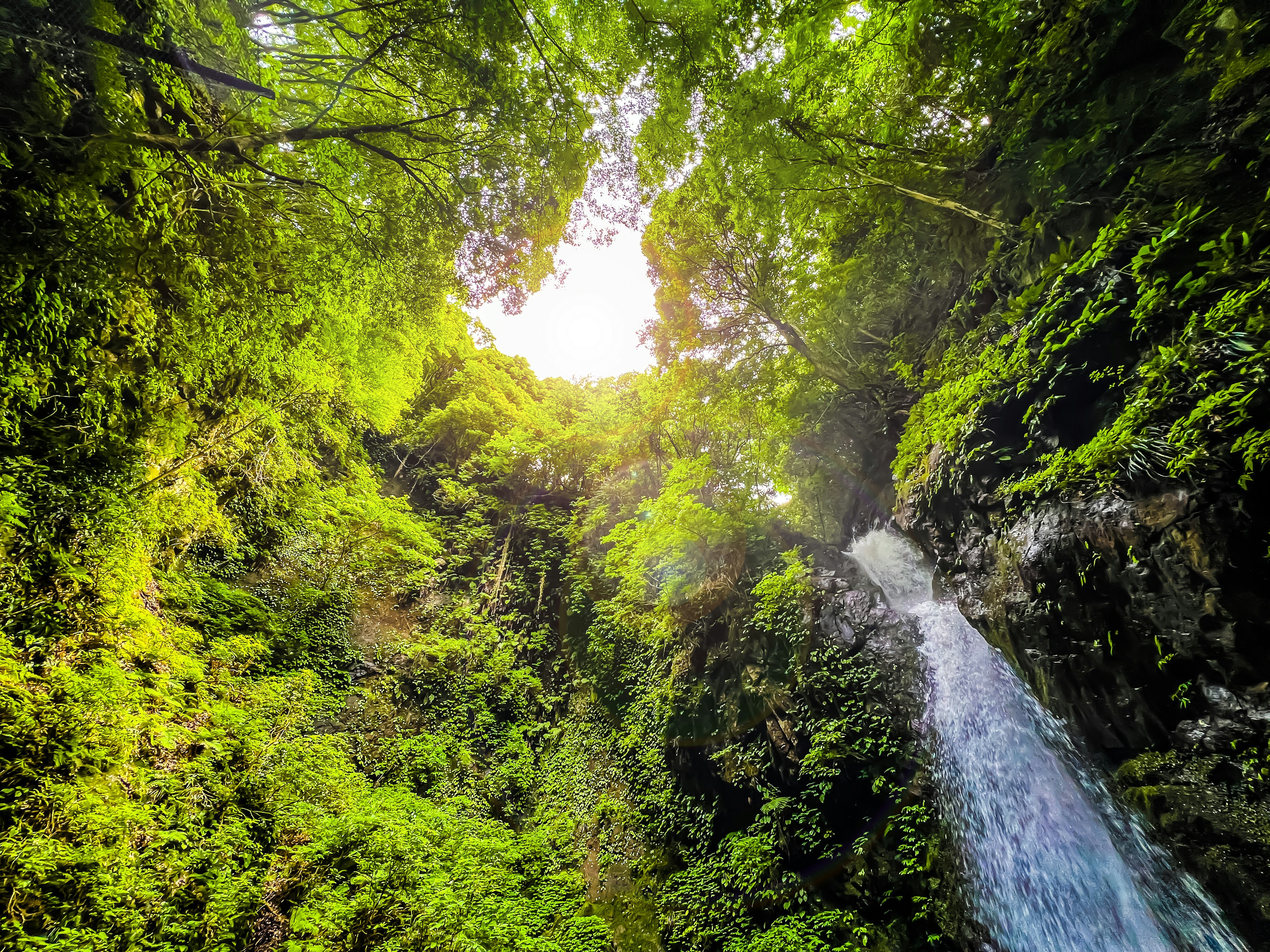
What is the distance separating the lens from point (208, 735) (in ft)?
15.7

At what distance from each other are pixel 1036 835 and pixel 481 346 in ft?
31.1

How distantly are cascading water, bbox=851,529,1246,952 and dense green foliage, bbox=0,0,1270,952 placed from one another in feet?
1.68

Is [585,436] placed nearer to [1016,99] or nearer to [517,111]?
[517,111]

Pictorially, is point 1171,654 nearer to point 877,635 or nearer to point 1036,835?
point 1036,835

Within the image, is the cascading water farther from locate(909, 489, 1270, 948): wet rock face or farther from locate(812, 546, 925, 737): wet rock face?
locate(909, 489, 1270, 948): wet rock face

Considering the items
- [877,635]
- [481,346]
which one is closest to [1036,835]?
[877,635]

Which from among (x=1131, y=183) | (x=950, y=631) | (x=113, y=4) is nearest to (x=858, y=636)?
(x=950, y=631)

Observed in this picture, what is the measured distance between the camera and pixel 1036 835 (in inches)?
161

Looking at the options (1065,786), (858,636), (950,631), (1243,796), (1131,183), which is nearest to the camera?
(1243,796)

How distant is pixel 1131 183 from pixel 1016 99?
6.42ft

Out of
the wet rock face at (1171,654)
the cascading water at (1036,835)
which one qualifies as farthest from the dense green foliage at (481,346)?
the cascading water at (1036,835)

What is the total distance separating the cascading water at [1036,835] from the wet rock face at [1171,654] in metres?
0.52

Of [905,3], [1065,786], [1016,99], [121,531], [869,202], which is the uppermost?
[905,3]

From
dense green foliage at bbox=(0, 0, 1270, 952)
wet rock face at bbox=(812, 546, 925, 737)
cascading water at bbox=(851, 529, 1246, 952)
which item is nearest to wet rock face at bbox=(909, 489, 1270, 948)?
dense green foliage at bbox=(0, 0, 1270, 952)
